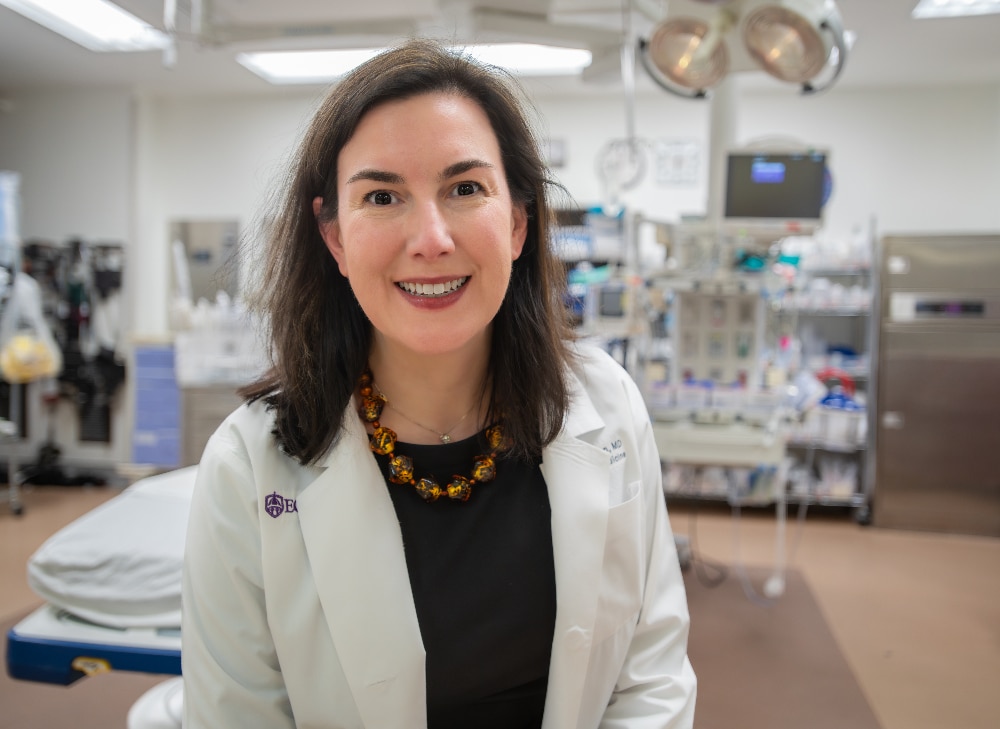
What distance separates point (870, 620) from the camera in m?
3.24

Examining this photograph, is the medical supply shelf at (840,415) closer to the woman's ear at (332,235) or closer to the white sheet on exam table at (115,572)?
the white sheet on exam table at (115,572)

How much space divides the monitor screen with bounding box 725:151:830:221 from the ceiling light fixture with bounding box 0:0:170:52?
323cm

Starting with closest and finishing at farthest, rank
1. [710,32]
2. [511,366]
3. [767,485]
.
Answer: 1. [511,366]
2. [710,32]
3. [767,485]

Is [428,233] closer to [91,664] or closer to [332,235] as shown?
[332,235]

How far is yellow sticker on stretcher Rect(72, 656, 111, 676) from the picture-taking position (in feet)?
6.08

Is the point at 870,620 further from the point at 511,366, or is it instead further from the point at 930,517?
the point at 511,366

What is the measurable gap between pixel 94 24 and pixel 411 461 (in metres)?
4.57

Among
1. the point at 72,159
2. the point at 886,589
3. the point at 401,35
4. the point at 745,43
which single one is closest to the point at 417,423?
the point at 401,35

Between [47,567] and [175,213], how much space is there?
453 centimetres

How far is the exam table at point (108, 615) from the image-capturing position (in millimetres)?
1845

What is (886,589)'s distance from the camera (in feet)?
11.8

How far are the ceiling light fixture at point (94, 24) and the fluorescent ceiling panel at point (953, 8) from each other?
13.8 feet

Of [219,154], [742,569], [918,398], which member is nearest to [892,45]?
[918,398]

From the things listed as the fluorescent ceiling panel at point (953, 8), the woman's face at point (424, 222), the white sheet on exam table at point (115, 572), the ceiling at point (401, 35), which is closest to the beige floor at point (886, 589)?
the white sheet on exam table at point (115, 572)
